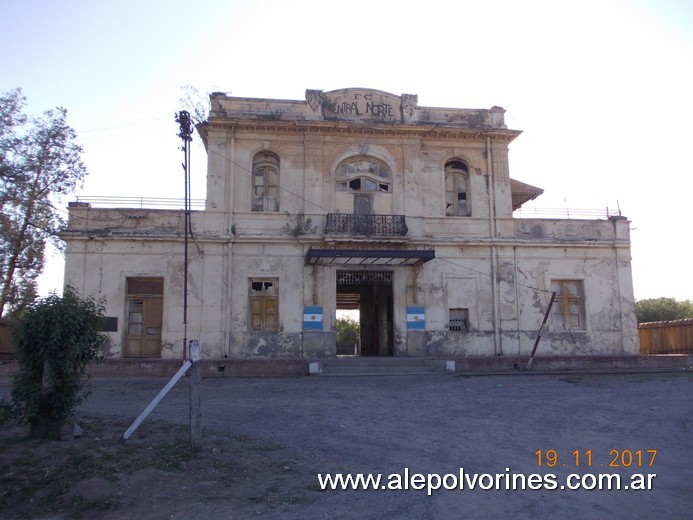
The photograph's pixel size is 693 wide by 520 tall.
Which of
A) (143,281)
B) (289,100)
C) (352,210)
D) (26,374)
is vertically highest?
(289,100)

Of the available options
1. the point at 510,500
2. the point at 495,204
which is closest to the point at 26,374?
the point at 510,500

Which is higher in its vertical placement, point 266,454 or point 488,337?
point 488,337

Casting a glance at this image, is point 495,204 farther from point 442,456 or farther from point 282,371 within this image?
point 442,456

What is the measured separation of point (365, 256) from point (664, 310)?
99.8 feet

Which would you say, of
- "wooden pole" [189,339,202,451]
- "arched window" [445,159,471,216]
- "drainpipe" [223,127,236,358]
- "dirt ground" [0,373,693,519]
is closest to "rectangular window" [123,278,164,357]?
"drainpipe" [223,127,236,358]

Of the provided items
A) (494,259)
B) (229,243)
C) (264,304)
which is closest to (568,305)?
(494,259)

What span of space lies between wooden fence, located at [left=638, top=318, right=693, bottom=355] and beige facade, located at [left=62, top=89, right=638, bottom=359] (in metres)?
3.69

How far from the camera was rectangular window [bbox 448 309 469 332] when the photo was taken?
20.3 metres

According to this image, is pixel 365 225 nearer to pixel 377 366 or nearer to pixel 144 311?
pixel 377 366

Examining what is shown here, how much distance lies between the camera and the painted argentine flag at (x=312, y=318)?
1950 cm

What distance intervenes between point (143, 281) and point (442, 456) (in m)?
14.5

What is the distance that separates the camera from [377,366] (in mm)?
17562

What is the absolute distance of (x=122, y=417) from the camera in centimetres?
927
